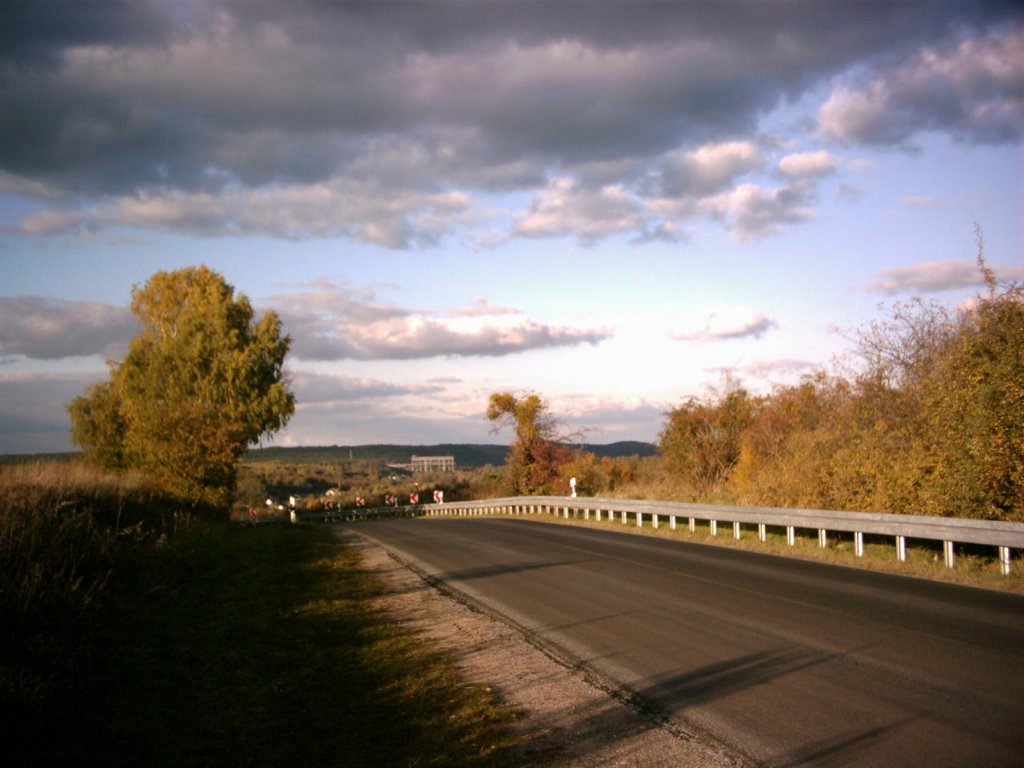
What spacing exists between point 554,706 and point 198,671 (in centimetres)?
383

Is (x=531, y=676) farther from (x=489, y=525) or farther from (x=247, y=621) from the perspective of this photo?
(x=489, y=525)

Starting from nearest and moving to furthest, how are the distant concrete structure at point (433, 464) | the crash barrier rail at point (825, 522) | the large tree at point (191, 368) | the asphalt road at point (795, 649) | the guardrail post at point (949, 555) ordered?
1. the asphalt road at point (795, 649)
2. the crash barrier rail at point (825, 522)
3. the guardrail post at point (949, 555)
4. the large tree at point (191, 368)
5. the distant concrete structure at point (433, 464)

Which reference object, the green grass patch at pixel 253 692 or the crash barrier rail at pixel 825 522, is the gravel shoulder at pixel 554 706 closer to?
the green grass patch at pixel 253 692

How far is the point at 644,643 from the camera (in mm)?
8852

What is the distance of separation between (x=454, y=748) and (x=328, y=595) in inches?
306

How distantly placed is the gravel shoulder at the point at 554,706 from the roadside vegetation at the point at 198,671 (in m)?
0.26

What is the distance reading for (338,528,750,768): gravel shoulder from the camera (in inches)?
221

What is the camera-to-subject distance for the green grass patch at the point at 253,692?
605 centimetres

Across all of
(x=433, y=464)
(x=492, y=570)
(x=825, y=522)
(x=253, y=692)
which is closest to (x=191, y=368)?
(x=492, y=570)

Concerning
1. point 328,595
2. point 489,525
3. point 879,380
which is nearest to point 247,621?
point 328,595

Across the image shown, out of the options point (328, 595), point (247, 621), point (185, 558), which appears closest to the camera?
point (247, 621)

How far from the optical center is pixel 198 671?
8430mm

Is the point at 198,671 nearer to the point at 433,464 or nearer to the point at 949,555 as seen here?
the point at 949,555

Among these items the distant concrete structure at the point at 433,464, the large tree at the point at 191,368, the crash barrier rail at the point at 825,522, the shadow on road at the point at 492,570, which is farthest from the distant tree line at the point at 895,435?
the distant concrete structure at the point at 433,464
